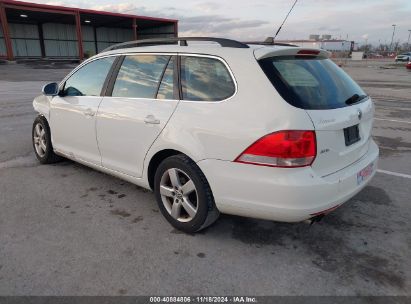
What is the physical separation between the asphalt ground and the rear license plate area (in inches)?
34.1

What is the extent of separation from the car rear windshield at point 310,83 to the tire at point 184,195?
0.97 metres

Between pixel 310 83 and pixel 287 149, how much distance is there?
0.71m

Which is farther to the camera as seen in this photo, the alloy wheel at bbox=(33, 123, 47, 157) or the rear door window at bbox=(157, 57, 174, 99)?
the alloy wheel at bbox=(33, 123, 47, 157)

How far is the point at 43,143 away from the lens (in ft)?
16.6

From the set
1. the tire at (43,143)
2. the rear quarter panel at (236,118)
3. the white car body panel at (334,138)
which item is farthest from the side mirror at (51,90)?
the white car body panel at (334,138)

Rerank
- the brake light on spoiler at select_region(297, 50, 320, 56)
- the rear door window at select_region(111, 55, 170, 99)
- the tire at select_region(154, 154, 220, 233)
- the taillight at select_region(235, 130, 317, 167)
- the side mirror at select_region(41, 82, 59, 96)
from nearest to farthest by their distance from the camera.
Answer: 1. the taillight at select_region(235, 130, 317, 167)
2. the tire at select_region(154, 154, 220, 233)
3. the brake light on spoiler at select_region(297, 50, 320, 56)
4. the rear door window at select_region(111, 55, 170, 99)
5. the side mirror at select_region(41, 82, 59, 96)

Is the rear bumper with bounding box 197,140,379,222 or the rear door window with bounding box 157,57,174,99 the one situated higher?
the rear door window with bounding box 157,57,174,99

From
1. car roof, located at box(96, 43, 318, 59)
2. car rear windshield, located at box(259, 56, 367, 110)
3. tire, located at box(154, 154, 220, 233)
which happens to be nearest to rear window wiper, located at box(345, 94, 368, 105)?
car rear windshield, located at box(259, 56, 367, 110)

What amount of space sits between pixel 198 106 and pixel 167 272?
1330 millimetres

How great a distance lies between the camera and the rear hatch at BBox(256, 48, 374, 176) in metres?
2.66

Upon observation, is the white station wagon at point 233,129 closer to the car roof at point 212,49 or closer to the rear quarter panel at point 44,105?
the car roof at point 212,49

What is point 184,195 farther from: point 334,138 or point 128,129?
point 334,138

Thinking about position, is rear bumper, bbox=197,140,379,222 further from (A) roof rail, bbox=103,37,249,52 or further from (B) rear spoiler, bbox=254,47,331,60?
(A) roof rail, bbox=103,37,249,52

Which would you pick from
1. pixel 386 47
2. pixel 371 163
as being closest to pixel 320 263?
pixel 371 163
